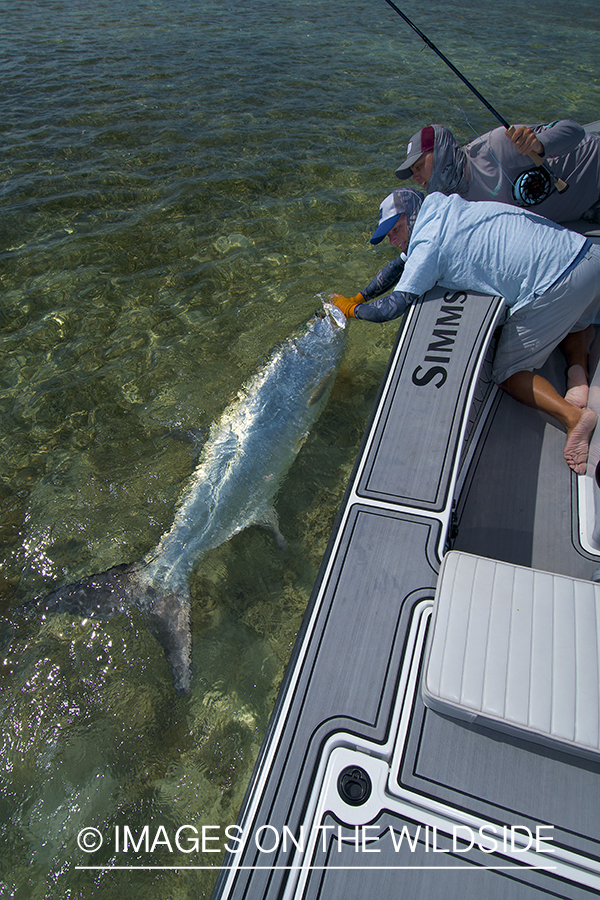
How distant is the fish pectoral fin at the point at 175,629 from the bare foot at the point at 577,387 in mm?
3235

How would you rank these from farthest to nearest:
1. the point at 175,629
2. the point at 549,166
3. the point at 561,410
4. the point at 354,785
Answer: the point at 549,166, the point at 561,410, the point at 175,629, the point at 354,785

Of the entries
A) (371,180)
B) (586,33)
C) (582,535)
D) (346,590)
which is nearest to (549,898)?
(346,590)

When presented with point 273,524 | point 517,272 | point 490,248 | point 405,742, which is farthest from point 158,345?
point 405,742

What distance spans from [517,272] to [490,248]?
0.86 ft

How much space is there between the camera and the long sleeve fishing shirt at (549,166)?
4.45 m

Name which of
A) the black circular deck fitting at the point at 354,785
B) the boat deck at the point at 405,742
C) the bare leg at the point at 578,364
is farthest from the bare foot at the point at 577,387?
the black circular deck fitting at the point at 354,785

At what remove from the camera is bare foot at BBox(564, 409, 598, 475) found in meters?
3.30

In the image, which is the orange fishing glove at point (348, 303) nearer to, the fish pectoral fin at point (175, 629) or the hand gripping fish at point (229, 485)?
the hand gripping fish at point (229, 485)

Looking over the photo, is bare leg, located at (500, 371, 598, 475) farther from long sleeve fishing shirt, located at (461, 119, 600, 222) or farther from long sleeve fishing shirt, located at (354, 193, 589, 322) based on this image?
long sleeve fishing shirt, located at (461, 119, 600, 222)

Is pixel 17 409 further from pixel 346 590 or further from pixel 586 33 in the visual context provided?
pixel 586 33

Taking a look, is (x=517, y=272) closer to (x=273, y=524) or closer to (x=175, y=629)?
(x=273, y=524)

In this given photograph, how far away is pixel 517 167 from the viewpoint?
4473mm

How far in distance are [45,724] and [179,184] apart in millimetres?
7232

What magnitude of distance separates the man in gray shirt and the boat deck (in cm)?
220
